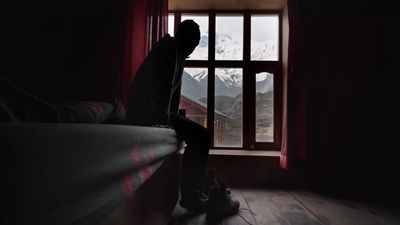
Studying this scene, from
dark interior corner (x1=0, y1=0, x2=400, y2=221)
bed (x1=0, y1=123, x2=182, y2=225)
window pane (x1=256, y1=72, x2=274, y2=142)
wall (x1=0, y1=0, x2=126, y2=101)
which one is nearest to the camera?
bed (x1=0, y1=123, x2=182, y2=225)

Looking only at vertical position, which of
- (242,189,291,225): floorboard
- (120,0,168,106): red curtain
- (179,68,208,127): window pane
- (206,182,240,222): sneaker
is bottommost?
(242,189,291,225): floorboard

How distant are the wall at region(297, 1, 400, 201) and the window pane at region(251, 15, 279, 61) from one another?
0.44 metres

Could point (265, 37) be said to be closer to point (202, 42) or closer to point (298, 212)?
point (202, 42)

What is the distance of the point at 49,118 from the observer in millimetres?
402

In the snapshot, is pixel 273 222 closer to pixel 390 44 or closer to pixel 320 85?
pixel 320 85

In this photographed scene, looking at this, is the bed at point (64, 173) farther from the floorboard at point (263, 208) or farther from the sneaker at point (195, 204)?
the floorboard at point (263, 208)

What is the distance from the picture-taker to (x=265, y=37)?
2.67 metres

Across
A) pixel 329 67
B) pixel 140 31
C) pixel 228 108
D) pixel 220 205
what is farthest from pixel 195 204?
pixel 329 67

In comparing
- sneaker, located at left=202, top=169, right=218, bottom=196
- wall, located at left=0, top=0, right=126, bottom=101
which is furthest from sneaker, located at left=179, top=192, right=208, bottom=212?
wall, located at left=0, top=0, right=126, bottom=101

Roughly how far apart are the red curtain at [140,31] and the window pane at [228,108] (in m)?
0.80

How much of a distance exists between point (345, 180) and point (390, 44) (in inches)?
52.1

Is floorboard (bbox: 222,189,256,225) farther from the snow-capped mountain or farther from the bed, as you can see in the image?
the snow-capped mountain

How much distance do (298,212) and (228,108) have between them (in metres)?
1.36

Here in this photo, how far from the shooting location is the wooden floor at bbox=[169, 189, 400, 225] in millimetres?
1282
